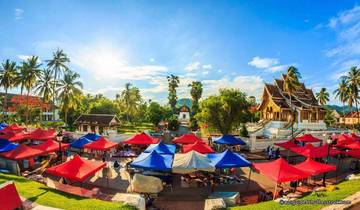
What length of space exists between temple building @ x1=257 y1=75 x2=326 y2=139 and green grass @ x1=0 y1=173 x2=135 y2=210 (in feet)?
112

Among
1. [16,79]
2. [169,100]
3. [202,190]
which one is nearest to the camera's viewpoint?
[202,190]

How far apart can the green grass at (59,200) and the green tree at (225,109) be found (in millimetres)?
24445

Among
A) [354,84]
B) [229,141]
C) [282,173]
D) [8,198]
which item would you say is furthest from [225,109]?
[354,84]

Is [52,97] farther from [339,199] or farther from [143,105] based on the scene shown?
[339,199]

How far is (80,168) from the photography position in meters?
15.9

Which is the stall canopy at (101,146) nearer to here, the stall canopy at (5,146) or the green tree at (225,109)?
the stall canopy at (5,146)

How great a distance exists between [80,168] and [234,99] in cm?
2432

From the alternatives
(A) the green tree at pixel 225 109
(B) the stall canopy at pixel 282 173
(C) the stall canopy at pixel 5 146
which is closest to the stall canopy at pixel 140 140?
(C) the stall canopy at pixel 5 146

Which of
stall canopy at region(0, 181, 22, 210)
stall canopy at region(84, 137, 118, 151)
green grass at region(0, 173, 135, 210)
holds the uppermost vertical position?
stall canopy at region(84, 137, 118, 151)

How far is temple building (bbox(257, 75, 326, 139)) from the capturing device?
4313cm

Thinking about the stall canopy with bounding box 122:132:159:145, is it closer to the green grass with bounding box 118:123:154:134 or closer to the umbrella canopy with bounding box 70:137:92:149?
the umbrella canopy with bounding box 70:137:92:149

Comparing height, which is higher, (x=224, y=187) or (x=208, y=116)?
(x=208, y=116)

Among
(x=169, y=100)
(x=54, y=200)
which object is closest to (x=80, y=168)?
(x=54, y=200)

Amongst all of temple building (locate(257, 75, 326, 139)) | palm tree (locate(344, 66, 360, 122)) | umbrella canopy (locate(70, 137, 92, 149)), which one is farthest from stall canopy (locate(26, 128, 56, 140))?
palm tree (locate(344, 66, 360, 122))
